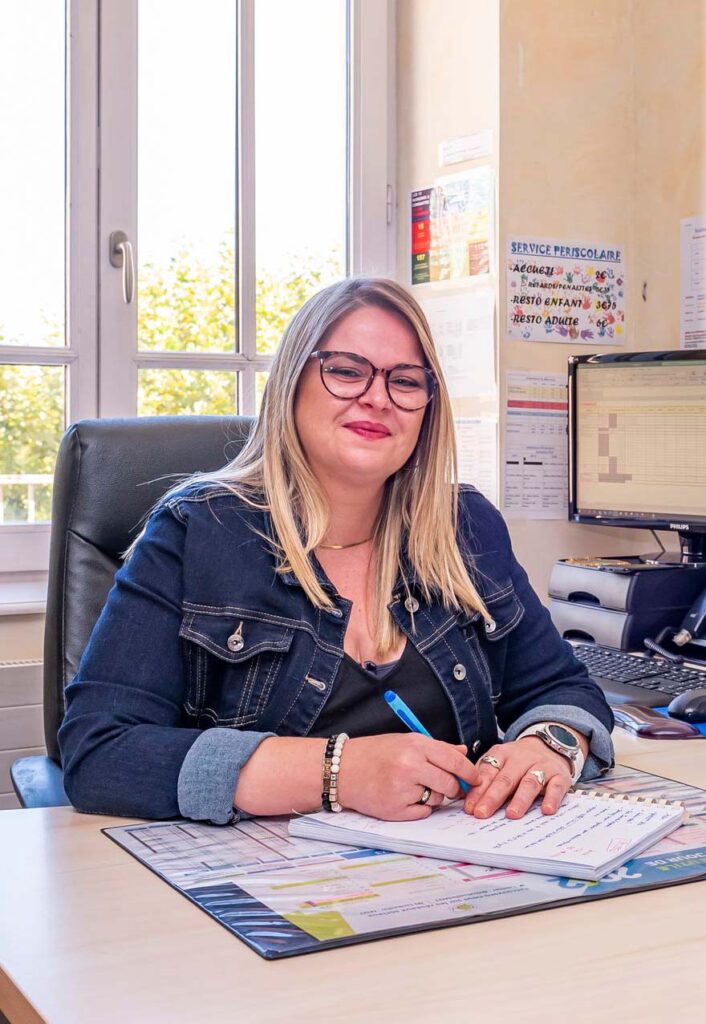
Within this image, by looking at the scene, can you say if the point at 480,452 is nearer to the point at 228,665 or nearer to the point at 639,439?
the point at 639,439

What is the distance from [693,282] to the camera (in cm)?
251

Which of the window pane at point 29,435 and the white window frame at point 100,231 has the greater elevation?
the white window frame at point 100,231

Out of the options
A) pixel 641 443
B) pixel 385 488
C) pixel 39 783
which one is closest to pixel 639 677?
pixel 385 488

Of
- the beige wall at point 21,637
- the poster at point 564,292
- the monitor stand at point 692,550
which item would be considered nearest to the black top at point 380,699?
the monitor stand at point 692,550

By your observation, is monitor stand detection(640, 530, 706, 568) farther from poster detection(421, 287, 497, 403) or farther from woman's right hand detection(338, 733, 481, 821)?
woman's right hand detection(338, 733, 481, 821)

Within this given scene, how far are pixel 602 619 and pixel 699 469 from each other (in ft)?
1.13

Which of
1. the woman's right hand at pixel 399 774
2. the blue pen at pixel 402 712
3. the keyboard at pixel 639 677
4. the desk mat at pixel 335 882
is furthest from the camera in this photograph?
the keyboard at pixel 639 677

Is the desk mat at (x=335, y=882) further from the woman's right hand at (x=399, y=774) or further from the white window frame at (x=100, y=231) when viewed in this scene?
the white window frame at (x=100, y=231)

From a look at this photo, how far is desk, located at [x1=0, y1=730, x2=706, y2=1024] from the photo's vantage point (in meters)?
0.73

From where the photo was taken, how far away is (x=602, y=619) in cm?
210

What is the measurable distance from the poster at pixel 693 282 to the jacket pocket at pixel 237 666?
1.51 meters

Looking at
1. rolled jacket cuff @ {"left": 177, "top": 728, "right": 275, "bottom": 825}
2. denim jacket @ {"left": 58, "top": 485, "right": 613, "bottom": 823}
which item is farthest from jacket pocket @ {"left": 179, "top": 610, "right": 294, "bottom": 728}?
rolled jacket cuff @ {"left": 177, "top": 728, "right": 275, "bottom": 825}

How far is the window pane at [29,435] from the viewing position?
242cm

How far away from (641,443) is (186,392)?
0.96 metres
